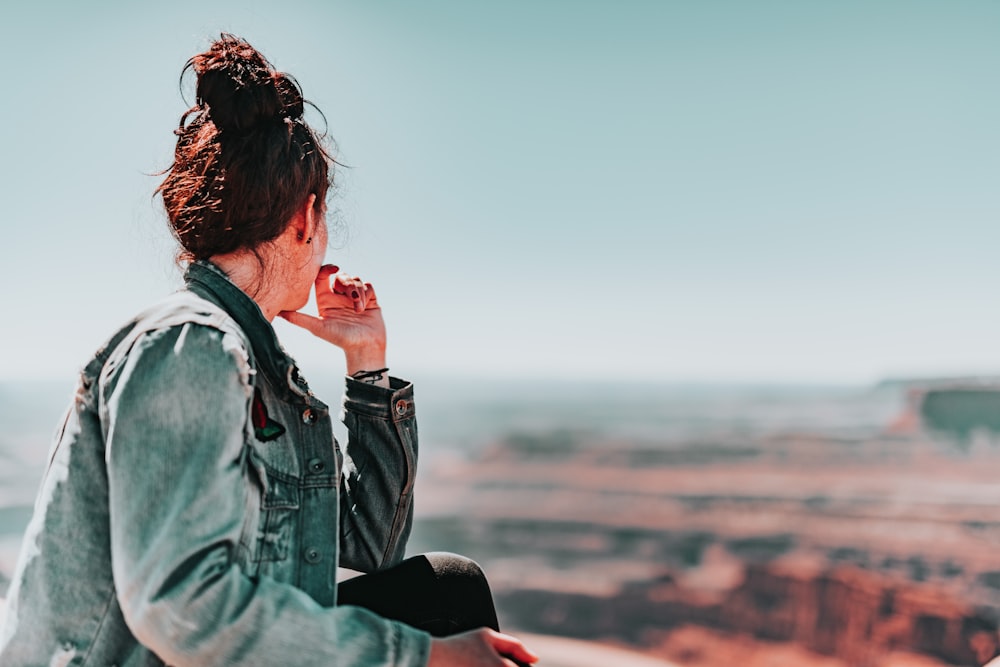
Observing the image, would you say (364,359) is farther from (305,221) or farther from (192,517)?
(192,517)

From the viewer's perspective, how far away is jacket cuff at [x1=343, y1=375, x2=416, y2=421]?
2.86 ft

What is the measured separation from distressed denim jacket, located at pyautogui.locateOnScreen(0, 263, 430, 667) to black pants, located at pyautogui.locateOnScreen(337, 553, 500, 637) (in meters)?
0.13

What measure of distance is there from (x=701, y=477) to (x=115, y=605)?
34018mm

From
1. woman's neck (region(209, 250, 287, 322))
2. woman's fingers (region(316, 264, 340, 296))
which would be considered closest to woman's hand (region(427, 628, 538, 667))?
woman's neck (region(209, 250, 287, 322))

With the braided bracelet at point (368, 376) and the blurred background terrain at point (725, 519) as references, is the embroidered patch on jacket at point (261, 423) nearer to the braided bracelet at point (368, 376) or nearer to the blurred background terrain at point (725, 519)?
the braided bracelet at point (368, 376)

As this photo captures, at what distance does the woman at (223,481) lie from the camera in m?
0.48

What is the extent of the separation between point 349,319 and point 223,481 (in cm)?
47

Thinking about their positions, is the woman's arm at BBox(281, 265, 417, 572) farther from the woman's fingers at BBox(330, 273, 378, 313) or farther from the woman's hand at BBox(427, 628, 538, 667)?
the woman's hand at BBox(427, 628, 538, 667)

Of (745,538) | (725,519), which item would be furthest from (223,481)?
(725,519)

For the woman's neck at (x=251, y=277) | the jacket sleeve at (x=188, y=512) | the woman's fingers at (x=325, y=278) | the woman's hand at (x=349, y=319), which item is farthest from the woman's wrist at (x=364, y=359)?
the jacket sleeve at (x=188, y=512)

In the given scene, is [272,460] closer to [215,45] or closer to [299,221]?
[299,221]

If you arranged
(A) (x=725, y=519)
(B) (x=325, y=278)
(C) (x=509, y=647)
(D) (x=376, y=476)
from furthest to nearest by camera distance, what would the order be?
(A) (x=725, y=519)
(B) (x=325, y=278)
(D) (x=376, y=476)
(C) (x=509, y=647)

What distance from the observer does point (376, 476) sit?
86 centimetres

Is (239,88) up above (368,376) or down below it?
above
